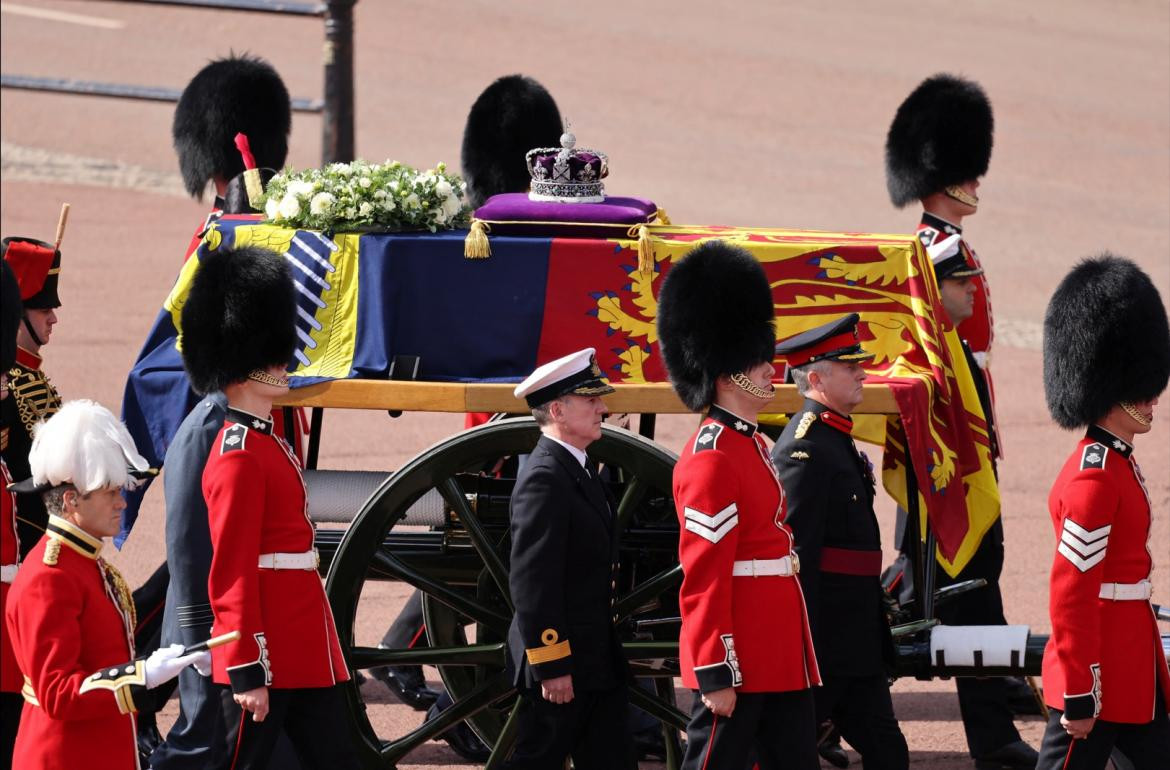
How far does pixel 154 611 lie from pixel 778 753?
78.9 inches

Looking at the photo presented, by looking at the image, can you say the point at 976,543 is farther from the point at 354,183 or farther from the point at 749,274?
the point at 354,183

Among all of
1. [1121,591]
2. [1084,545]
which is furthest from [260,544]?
[1121,591]

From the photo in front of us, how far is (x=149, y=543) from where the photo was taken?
24.4 feet

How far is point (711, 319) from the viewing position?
4609mm

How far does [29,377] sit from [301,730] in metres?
1.32

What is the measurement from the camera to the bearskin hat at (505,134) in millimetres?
6934

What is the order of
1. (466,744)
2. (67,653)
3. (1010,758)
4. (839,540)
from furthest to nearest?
1. (466,744)
2. (1010,758)
3. (839,540)
4. (67,653)

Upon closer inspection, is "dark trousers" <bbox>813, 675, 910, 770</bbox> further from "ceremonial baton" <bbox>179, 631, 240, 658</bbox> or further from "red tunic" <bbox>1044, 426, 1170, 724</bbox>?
"ceremonial baton" <bbox>179, 631, 240, 658</bbox>

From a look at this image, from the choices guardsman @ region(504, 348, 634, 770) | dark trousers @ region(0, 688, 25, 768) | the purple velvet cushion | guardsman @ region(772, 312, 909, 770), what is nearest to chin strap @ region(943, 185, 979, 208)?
the purple velvet cushion

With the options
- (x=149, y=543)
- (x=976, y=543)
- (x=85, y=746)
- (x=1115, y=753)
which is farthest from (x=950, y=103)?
(x=85, y=746)

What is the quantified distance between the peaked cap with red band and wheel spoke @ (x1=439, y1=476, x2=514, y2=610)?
47.1 inches

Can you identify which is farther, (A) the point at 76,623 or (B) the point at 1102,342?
(B) the point at 1102,342

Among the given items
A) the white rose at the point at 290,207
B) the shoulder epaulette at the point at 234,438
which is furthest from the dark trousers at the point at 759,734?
the white rose at the point at 290,207

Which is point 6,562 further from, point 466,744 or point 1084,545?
point 1084,545
